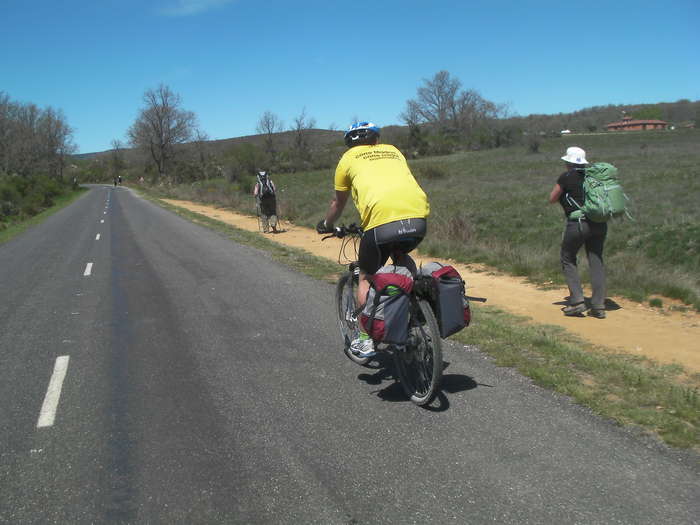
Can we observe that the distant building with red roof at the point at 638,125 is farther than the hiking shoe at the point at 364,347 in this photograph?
Yes

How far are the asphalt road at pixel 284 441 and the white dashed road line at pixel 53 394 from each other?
0.02 meters

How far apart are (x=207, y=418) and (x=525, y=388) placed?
2.45 meters

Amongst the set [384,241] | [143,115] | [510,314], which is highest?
[143,115]

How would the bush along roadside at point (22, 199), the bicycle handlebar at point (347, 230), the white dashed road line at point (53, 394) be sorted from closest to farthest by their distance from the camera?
the white dashed road line at point (53, 394) → the bicycle handlebar at point (347, 230) → the bush along roadside at point (22, 199)

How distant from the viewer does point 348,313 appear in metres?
5.72

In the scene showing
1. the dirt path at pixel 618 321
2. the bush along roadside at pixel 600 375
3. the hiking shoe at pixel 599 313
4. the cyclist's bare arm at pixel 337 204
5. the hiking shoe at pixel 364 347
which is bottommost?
the dirt path at pixel 618 321

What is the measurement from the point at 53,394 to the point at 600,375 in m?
4.49

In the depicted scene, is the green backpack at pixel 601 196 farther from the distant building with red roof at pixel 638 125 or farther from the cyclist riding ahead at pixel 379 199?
the distant building with red roof at pixel 638 125

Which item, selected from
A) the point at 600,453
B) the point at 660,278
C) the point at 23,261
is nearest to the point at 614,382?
the point at 600,453

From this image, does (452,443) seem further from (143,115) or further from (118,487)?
(143,115)

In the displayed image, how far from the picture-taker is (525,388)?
193 inches

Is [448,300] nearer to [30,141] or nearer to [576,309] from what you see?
[576,309]

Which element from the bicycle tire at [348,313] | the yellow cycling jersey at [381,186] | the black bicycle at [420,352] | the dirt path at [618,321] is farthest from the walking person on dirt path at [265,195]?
the yellow cycling jersey at [381,186]

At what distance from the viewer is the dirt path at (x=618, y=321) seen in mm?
6047
